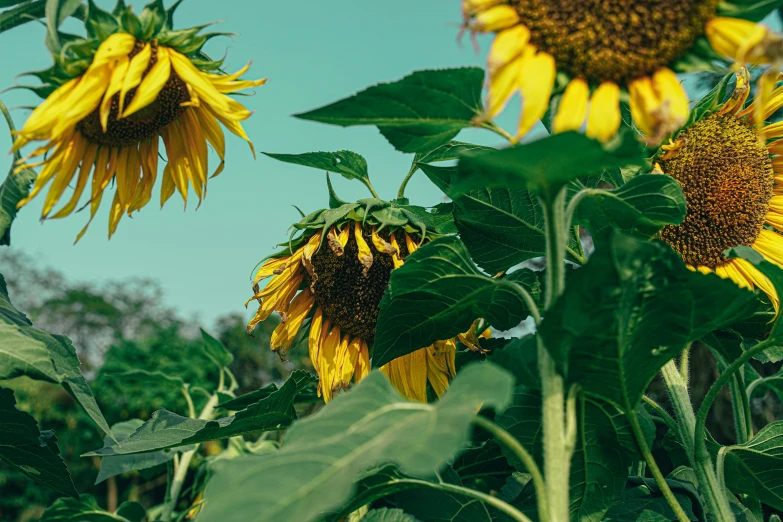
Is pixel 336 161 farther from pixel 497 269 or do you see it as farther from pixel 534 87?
pixel 534 87

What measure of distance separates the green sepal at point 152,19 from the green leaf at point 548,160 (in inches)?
27.4

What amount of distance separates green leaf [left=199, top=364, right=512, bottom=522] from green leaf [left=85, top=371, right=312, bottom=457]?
548 mm

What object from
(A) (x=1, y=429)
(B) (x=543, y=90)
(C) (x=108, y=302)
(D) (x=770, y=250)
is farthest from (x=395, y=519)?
(C) (x=108, y=302)

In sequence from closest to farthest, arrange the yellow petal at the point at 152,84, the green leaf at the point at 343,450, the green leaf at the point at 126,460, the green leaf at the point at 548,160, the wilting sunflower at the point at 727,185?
the green leaf at the point at 343,450, the green leaf at the point at 548,160, the yellow petal at the point at 152,84, the wilting sunflower at the point at 727,185, the green leaf at the point at 126,460

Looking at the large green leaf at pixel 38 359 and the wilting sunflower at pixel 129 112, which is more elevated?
the wilting sunflower at pixel 129 112

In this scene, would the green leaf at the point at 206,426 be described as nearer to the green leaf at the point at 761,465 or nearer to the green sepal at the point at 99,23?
the green sepal at the point at 99,23

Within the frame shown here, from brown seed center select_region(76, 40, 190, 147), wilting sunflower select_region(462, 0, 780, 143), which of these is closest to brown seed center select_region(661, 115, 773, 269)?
wilting sunflower select_region(462, 0, 780, 143)

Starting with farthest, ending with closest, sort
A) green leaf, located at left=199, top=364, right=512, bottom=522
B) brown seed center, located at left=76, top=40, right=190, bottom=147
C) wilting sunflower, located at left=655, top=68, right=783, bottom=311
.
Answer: wilting sunflower, located at left=655, top=68, right=783, bottom=311 < brown seed center, located at left=76, top=40, right=190, bottom=147 < green leaf, located at left=199, top=364, right=512, bottom=522

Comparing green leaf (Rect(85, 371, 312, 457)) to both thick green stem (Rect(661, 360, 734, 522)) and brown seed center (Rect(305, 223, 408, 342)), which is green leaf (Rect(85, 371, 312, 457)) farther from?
thick green stem (Rect(661, 360, 734, 522))

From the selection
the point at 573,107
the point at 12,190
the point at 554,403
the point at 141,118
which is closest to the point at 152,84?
the point at 141,118

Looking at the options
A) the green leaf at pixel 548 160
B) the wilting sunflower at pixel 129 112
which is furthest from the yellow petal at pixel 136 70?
the green leaf at pixel 548 160

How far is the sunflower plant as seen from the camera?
792 millimetres

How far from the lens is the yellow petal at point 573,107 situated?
86cm

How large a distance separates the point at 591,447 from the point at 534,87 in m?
0.58
